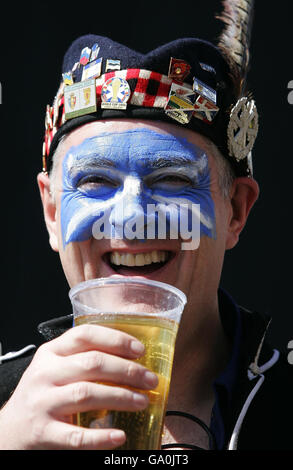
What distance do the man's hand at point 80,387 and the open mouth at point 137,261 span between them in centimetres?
78

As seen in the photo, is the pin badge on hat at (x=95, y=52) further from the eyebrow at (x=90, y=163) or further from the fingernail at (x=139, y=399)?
the fingernail at (x=139, y=399)

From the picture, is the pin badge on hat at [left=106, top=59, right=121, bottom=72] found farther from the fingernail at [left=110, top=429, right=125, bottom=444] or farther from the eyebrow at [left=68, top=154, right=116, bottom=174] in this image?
the fingernail at [left=110, top=429, right=125, bottom=444]

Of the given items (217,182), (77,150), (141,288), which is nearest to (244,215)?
(217,182)

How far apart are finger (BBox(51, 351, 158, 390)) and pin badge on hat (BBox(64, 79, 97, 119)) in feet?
3.86

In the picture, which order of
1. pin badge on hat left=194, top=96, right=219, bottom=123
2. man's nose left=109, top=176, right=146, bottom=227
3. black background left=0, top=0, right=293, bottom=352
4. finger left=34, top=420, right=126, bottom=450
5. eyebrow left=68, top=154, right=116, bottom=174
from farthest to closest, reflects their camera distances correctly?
black background left=0, top=0, right=293, bottom=352 < pin badge on hat left=194, top=96, right=219, bottom=123 < eyebrow left=68, top=154, right=116, bottom=174 < man's nose left=109, top=176, right=146, bottom=227 < finger left=34, top=420, right=126, bottom=450

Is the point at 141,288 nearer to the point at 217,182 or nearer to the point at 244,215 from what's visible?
the point at 217,182

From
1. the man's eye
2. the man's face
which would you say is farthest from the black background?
the man's eye

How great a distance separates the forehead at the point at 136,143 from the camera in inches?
79.5

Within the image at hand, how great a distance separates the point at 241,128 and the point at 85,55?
63cm

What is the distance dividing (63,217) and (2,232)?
1461mm

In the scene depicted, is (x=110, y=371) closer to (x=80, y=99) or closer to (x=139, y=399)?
(x=139, y=399)

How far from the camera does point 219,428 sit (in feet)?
6.15

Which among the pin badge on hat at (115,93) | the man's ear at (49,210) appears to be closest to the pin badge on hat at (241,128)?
the pin badge on hat at (115,93)

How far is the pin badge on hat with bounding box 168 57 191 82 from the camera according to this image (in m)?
2.16
